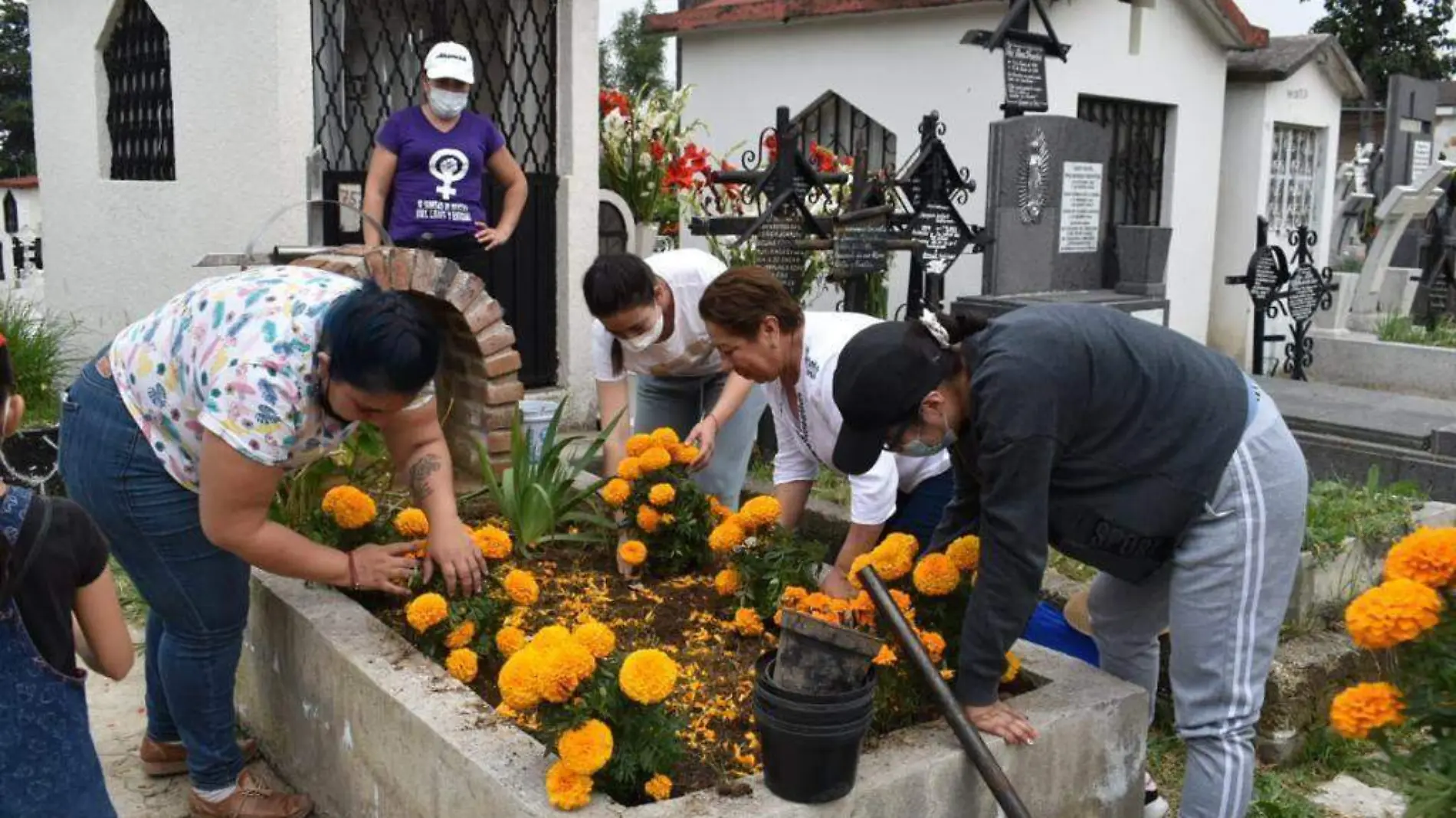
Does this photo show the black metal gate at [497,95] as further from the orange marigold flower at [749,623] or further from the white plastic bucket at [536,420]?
the orange marigold flower at [749,623]

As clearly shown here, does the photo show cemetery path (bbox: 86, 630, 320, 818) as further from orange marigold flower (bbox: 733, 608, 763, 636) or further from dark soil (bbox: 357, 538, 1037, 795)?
orange marigold flower (bbox: 733, 608, 763, 636)

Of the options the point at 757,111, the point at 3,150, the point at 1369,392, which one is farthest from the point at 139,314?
the point at 3,150

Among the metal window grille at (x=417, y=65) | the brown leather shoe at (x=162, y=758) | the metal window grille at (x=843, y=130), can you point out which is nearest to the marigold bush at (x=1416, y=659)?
the brown leather shoe at (x=162, y=758)

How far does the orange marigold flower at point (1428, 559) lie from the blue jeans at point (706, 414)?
2.37m

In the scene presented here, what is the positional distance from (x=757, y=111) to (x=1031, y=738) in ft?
30.2

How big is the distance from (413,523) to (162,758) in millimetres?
928

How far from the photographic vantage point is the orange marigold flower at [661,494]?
3689 mm

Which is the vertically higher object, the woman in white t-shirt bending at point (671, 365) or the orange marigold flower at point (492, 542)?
the woman in white t-shirt bending at point (671, 365)

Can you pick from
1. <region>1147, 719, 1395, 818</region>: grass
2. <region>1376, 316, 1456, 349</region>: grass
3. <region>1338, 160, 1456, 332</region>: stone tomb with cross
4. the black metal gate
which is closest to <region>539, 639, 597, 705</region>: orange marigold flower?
<region>1147, 719, 1395, 818</region>: grass

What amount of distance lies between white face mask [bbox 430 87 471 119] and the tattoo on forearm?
2.88 metres

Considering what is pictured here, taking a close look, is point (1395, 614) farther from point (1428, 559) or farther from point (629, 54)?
point (629, 54)

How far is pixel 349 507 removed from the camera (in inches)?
132

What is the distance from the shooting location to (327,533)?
353 centimetres

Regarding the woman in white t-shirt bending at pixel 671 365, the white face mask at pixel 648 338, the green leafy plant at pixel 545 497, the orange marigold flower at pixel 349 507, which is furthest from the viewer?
the green leafy plant at pixel 545 497
